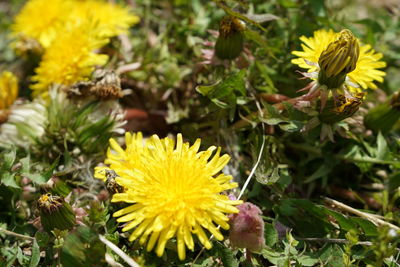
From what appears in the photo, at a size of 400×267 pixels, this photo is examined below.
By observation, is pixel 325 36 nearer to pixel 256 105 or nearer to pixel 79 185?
pixel 256 105

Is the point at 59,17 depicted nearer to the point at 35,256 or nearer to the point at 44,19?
the point at 44,19

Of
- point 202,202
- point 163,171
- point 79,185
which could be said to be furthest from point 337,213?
point 79,185

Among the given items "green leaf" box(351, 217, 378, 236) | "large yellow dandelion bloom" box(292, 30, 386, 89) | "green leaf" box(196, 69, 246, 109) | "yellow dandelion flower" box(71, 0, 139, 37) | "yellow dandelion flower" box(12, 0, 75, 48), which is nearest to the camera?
"green leaf" box(351, 217, 378, 236)

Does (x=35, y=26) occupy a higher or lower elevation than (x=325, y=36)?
lower

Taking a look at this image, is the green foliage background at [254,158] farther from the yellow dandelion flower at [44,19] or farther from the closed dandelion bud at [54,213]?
the yellow dandelion flower at [44,19]

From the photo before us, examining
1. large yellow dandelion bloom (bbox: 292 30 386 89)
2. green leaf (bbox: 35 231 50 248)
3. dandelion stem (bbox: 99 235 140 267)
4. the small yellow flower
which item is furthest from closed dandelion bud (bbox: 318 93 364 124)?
the small yellow flower

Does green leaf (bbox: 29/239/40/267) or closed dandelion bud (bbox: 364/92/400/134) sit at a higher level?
closed dandelion bud (bbox: 364/92/400/134)

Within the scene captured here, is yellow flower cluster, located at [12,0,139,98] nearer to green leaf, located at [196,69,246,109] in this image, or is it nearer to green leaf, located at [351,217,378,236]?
green leaf, located at [196,69,246,109]
